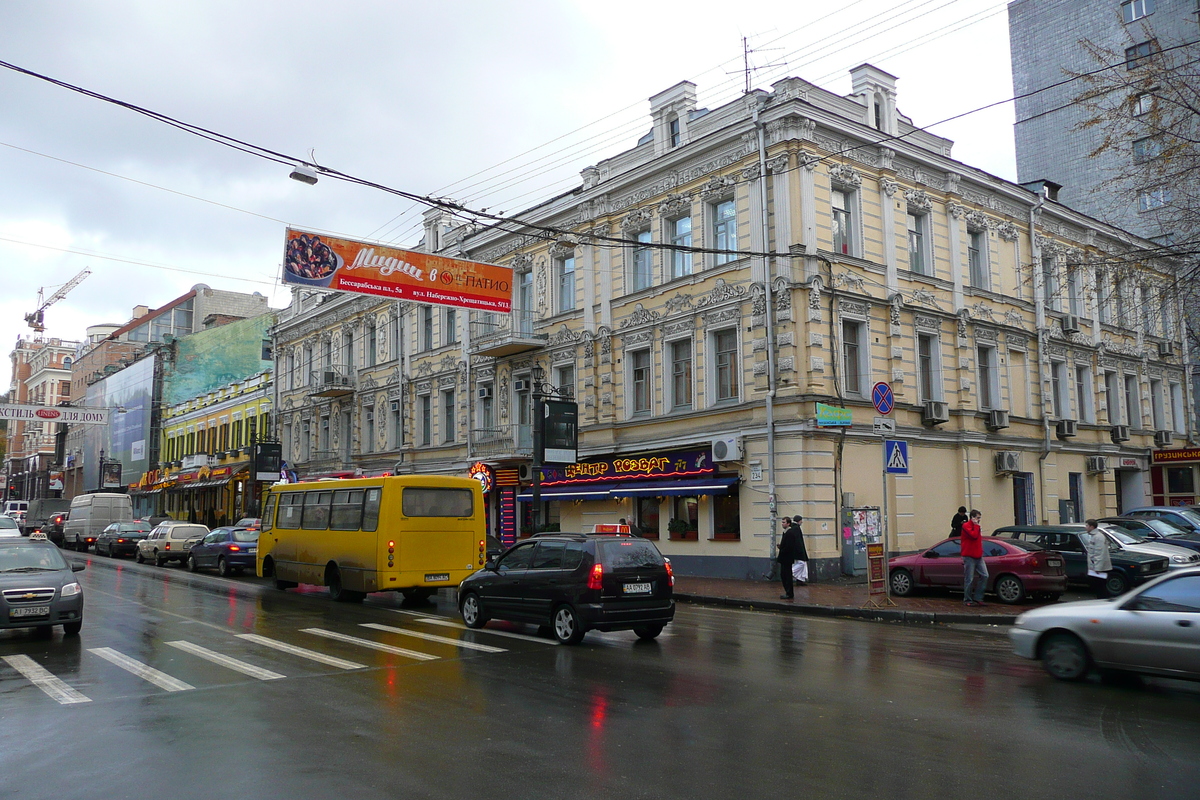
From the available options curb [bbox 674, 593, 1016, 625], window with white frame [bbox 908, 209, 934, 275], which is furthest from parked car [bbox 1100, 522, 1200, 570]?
window with white frame [bbox 908, 209, 934, 275]

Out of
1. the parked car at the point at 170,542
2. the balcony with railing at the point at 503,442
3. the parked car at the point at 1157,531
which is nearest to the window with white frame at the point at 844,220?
the parked car at the point at 1157,531

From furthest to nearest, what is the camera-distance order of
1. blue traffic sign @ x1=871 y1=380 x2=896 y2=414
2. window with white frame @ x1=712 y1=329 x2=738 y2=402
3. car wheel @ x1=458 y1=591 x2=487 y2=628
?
window with white frame @ x1=712 y1=329 x2=738 y2=402
blue traffic sign @ x1=871 y1=380 x2=896 y2=414
car wheel @ x1=458 y1=591 x2=487 y2=628

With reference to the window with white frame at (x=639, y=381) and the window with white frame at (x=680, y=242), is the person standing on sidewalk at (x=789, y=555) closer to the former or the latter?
the window with white frame at (x=639, y=381)

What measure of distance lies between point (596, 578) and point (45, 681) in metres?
6.57

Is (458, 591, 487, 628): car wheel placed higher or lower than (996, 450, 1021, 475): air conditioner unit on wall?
lower

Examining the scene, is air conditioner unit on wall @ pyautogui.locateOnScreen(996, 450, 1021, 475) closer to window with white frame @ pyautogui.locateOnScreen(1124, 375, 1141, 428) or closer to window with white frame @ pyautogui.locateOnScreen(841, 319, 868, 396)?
window with white frame @ pyautogui.locateOnScreen(841, 319, 868, 396)

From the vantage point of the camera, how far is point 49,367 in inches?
3952

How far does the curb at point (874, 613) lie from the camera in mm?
15508

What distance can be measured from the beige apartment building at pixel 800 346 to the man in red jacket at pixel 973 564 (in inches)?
59.5

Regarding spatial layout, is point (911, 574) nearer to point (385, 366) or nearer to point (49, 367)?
point (385, 366)

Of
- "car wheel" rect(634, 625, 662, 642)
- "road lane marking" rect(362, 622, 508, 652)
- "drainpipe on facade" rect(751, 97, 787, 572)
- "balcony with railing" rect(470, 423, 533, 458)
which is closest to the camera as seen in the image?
"road lane marking" rect(362, 622, 508, 652)

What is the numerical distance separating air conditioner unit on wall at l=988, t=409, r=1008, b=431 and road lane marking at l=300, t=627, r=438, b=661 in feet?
66.7

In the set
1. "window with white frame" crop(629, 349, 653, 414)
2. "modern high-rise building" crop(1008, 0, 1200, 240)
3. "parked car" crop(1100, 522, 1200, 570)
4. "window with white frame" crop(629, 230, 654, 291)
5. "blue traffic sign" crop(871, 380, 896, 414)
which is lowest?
"parked car" crop(1100, 522, 1200, 570)

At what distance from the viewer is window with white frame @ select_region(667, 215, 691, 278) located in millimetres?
25656
